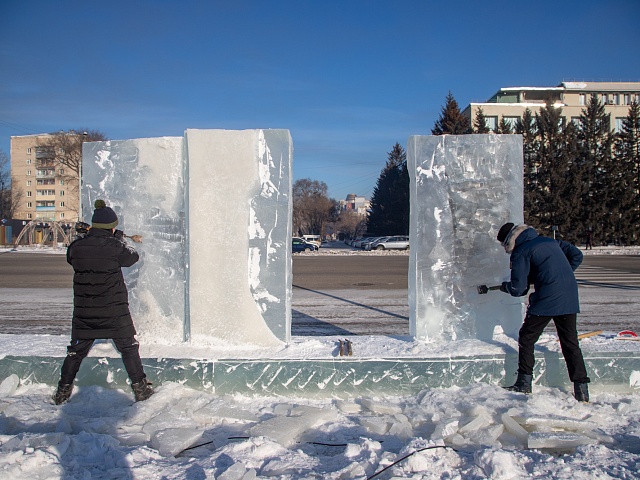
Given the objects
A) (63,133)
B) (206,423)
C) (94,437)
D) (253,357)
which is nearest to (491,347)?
(253,357)

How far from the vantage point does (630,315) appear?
8680 millimetres

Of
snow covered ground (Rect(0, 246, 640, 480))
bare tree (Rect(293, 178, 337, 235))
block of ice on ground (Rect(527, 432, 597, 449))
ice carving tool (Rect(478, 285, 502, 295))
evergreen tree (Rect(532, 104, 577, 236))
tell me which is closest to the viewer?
snow covered ground (Rect(0, 246, 640, 480))

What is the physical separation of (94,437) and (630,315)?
870cm

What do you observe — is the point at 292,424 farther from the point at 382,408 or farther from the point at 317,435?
the point at 382,408

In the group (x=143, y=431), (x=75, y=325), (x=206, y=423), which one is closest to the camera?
(x=143, y=431)

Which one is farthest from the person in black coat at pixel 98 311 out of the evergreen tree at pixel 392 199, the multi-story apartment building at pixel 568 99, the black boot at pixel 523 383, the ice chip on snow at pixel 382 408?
the multi-story apartment building at pixel 568 99

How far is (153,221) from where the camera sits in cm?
527

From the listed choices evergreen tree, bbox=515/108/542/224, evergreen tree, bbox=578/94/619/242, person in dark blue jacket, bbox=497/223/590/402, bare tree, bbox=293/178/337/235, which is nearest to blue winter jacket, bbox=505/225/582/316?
person in dark blue jacket, bbox=497/223/590/402

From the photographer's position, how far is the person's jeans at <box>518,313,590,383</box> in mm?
4215

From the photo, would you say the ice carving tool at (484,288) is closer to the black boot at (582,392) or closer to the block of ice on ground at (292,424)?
the black boot at (582,392)

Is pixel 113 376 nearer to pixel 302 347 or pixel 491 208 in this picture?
pixel 302 347

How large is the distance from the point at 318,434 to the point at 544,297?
2.20m

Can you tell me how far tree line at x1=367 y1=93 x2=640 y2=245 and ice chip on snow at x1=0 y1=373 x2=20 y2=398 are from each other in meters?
42.3

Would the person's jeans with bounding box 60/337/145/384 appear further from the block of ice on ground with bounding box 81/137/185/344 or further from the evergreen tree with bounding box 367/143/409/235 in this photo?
the evergreen tree with bounding box 367/143/409/235
